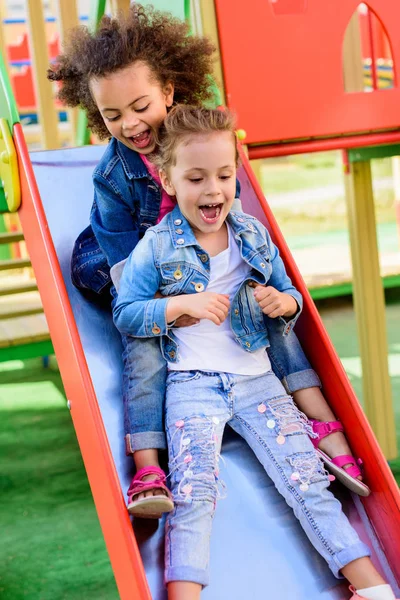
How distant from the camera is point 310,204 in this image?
33.3 feet

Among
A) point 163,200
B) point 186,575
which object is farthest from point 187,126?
point 186,575

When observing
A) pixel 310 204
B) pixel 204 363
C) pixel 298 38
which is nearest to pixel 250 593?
pixel 204 363

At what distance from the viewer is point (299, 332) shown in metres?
1.94

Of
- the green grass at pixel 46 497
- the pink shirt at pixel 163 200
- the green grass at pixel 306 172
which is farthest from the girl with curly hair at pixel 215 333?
the green grass at pixel 306 172

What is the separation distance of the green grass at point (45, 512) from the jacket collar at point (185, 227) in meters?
1.08

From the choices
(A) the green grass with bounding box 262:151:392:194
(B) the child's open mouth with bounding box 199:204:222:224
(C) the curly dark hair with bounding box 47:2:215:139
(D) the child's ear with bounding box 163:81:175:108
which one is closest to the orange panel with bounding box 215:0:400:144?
(C) the curly dark hair with bounding box 47:2:215:139

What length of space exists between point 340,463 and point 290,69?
1275mm

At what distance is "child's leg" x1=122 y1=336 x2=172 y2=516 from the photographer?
5.45ft

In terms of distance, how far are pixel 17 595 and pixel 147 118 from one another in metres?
1.38

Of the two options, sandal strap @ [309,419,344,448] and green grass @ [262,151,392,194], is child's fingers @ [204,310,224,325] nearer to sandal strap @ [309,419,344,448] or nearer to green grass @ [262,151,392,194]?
sandal strap @ [309,419,344,448]

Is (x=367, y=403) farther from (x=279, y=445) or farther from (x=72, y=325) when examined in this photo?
(x=72, y=325)

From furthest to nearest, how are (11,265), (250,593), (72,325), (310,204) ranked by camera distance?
(310,204) < (11,265) < (72,325) < (250,593)

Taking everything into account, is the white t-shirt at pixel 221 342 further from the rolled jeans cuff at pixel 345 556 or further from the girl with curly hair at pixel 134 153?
the rolled jeans cuff at pixel 345 556

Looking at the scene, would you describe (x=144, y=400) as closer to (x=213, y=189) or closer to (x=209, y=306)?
(x=209, y=306)
